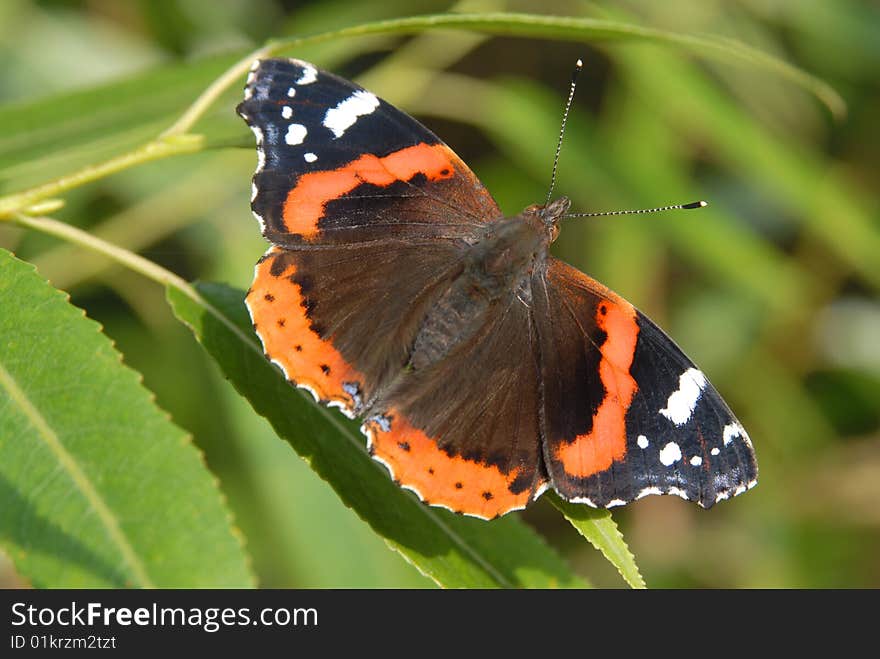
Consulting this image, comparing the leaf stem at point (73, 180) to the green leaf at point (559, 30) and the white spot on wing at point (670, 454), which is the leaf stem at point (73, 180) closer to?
the green leaf at point (559, 30)

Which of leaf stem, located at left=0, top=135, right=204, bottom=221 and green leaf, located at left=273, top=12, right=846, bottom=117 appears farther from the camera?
green leaf, located at left=273, top=12, right=846, bottom=117

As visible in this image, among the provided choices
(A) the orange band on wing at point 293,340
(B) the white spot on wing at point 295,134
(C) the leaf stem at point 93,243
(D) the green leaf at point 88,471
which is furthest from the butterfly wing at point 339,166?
(D) the green leaf at point 88,471

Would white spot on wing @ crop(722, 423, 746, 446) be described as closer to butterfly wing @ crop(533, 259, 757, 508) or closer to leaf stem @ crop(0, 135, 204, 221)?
butterfly wing @ crop(533, 259, 757, 508)

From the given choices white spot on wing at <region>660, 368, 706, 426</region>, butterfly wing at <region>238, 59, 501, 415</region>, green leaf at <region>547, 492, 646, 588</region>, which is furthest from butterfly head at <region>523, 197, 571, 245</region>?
green leaf at <region>547, 492, 646, 588</region>

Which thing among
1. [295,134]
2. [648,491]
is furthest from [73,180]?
[648,491]

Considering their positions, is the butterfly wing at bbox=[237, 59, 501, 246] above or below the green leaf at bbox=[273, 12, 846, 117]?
below

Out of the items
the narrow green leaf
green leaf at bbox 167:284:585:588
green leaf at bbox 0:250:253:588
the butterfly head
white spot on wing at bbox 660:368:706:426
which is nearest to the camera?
green leaf at bbox 0:250:253:588

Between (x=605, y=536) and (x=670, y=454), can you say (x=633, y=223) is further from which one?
(x=605, y=536)
